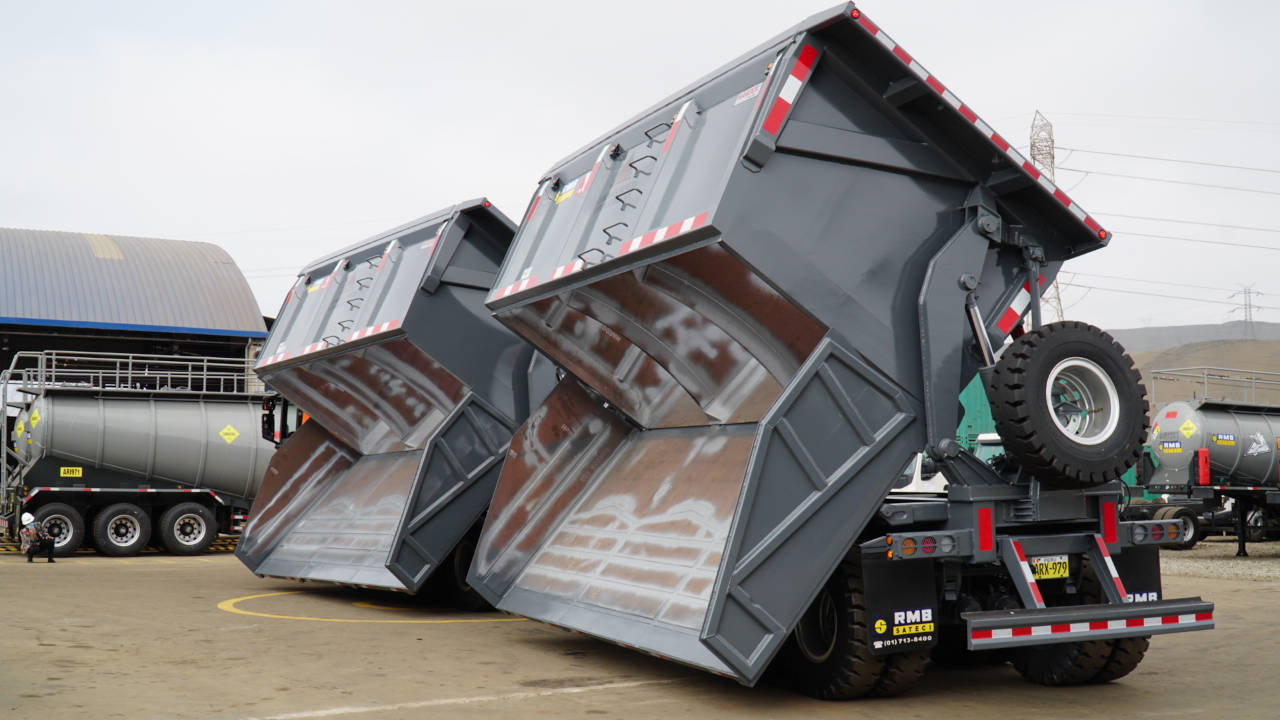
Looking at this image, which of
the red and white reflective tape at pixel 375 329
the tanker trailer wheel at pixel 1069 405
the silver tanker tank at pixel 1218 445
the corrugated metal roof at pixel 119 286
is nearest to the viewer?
the tanker trailer wheel at pixel 1069 405

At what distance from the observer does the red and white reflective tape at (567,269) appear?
6.85 meters

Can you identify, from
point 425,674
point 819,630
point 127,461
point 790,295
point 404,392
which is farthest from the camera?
point 127,461

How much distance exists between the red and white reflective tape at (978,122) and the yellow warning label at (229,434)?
611 inches

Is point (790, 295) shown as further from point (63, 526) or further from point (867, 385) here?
point (63, 526)

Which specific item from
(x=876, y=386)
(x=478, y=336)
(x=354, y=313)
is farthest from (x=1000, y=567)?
Result: (x=354, y=313)

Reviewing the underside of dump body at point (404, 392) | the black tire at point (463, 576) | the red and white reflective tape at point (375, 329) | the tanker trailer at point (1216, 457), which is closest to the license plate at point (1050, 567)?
the underside of dump body at point (404, 392)

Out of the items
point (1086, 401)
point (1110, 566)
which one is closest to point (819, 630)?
point (1110, 566)

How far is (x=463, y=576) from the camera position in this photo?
379 inches

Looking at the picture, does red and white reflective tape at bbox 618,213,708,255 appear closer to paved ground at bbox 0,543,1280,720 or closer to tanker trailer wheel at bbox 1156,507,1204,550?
paved ground at bbox 0,543,1280,720

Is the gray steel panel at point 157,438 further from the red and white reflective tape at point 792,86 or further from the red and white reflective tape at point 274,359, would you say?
the red and white reflective tape at point 792,86

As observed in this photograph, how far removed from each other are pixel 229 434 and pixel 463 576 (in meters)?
10.5

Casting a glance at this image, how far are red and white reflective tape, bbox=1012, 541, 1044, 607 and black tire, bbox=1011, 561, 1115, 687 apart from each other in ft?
1.51

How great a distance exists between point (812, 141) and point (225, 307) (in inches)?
1292

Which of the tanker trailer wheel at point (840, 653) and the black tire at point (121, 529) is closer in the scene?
the tanker trailer wheel at point (840, 653)
